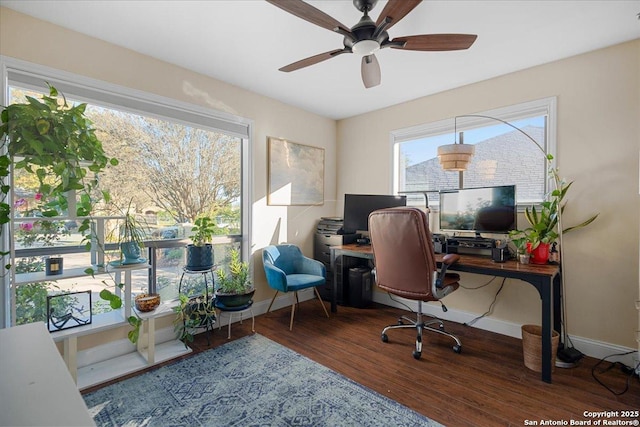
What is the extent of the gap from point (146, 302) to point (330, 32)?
2497 millimetres

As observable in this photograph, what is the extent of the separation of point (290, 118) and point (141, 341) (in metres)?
2.84

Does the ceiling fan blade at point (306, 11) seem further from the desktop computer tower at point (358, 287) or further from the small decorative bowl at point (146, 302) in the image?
the desktop computer tower at point (358, 287)

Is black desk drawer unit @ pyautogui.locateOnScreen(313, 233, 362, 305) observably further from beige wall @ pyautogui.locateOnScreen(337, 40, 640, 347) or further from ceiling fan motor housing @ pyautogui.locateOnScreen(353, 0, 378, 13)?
ceiling fan motor housing @ pyautogui.locateOnScreen(353, 0, 378, 13)

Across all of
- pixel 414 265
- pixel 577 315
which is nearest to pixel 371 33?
pixel 414 265

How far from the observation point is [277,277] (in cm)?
304

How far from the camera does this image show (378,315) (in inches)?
137

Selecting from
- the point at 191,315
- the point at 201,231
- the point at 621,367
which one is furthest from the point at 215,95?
the point at 621,367

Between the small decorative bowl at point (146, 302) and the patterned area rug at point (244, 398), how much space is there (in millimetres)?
465

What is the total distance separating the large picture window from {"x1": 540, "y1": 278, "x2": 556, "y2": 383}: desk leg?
1.09m

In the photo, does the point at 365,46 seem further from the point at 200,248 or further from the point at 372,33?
the point at 200,248

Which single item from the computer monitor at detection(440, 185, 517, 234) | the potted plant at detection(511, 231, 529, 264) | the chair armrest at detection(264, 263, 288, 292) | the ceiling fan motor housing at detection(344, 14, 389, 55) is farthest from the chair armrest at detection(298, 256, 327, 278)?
the ceiling fan motor housing at detection(344, 14, 389, 55)

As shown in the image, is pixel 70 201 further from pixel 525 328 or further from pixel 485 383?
pixel 525 328

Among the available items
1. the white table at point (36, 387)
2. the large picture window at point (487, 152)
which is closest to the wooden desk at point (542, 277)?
the large picture window at point (487, 152)

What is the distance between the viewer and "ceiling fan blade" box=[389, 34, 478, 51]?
5.82 feet
